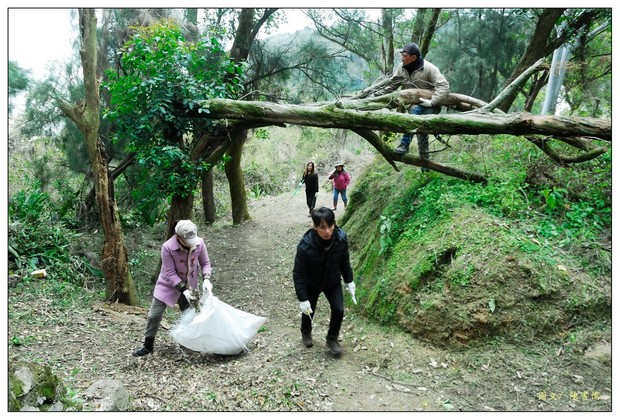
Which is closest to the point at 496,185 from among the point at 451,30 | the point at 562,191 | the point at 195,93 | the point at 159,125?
the point at 562,191

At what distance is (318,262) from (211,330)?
4.27 ft

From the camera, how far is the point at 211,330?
4461mm

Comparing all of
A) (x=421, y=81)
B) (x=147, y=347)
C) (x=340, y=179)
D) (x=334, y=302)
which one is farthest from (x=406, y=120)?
(x=340, y=179)

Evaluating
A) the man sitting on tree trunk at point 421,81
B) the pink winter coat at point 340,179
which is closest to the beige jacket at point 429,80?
the man sitting on tree trunk at point 421,81

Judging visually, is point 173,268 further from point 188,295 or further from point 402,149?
point 402,149

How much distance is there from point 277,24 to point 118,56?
320cm

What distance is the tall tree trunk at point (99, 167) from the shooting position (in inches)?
217

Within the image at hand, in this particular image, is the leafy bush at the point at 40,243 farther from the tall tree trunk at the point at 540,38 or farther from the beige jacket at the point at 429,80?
the tall tree trunk at the point at 540,38

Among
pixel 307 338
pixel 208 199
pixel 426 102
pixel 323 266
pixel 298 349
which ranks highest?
pixel 426 102

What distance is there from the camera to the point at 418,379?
399 centimetres

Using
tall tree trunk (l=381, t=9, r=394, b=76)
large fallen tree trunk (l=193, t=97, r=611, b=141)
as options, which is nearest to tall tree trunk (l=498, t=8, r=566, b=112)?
tall tree trunk (l=381, t=9, r=394, b=76)

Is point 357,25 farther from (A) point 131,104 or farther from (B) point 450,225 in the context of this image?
(B) point 450,225

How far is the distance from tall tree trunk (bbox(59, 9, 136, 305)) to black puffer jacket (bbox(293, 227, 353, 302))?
124 inches

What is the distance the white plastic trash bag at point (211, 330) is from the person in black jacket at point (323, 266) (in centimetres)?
78
